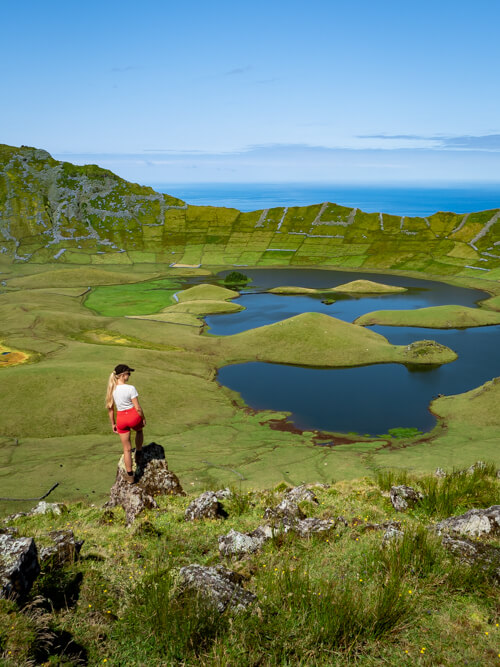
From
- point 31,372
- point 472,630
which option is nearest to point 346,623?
point 472,630

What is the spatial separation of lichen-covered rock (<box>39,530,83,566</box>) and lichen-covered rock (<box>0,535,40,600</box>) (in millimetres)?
987

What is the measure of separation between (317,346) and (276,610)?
2941 inches

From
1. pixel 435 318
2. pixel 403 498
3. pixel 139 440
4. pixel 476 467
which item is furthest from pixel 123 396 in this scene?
pixel 435 318

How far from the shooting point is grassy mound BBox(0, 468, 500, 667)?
30.5ft

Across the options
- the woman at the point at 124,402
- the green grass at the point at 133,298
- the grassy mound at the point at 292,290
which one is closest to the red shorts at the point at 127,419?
the woman at the point at 124,402

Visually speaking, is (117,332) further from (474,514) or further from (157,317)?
(474,514)

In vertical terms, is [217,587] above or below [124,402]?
below

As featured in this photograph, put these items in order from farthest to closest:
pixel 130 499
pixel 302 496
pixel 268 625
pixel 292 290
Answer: pixel 292 290
pixel 302 496
pixel 130 499
pixel 268 625

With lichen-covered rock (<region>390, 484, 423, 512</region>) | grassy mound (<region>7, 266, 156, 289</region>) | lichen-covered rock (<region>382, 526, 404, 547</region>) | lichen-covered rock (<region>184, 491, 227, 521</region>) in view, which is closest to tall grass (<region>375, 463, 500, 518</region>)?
lichen-covered rock (<region>390, 484, 423, 512</region>)

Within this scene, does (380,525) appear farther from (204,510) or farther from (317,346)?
(317,346)

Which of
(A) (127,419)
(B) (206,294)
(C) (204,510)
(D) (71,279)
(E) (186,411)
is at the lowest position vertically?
(E) (186,411)

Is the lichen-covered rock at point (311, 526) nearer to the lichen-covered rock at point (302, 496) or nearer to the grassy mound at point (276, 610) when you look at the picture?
the grassy mound at point (276, 610)

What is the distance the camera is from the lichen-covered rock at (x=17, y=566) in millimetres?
10344

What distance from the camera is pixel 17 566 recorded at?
10648 mm
